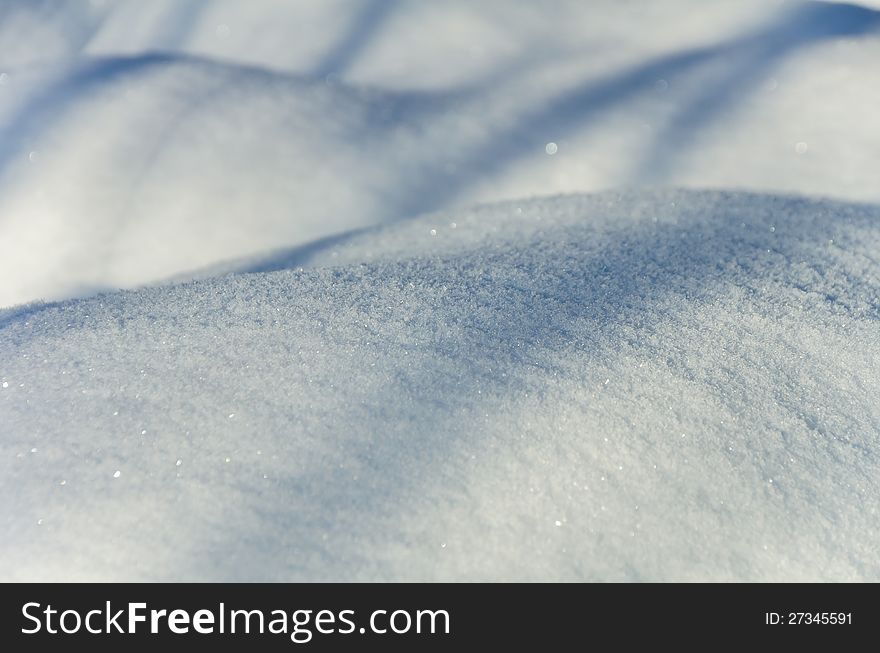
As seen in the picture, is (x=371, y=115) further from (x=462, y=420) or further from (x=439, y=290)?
(x=462, y=420)

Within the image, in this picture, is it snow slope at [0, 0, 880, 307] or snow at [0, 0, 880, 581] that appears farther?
snow slope at [0, 0, 880, 307]

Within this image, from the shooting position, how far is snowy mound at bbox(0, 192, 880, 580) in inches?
26.3

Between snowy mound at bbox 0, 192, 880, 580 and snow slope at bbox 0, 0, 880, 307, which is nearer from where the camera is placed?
snowy mound at bbox 0, 192, 880, 580

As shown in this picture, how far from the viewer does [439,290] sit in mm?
897

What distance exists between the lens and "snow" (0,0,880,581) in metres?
0.68

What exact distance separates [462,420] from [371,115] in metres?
0.61

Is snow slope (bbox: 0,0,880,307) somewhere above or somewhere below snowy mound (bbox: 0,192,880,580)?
above

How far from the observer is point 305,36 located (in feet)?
4.19

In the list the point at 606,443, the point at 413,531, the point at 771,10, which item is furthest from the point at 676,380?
the point at 771,10

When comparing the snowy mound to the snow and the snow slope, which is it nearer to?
the snow

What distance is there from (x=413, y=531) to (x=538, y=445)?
0.46 ft

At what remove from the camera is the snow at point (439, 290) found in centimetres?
68

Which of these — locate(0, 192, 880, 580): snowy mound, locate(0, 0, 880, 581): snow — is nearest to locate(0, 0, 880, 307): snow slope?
locate(0, 0, 880, 581): snow

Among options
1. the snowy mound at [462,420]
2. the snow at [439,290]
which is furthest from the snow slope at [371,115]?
the snowy mound at [462,420]
